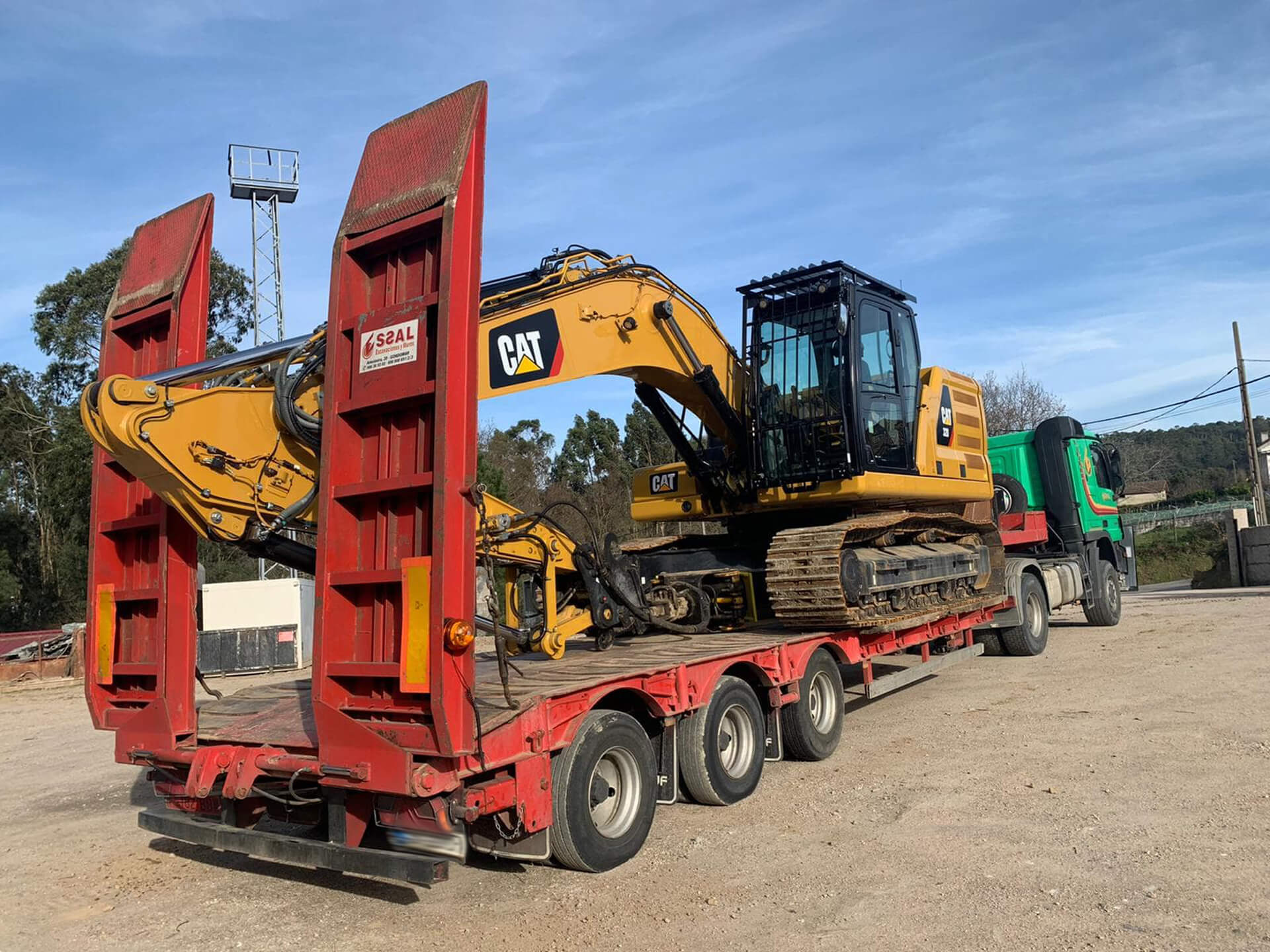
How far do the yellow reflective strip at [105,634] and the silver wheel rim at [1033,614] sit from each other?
34.9 feet

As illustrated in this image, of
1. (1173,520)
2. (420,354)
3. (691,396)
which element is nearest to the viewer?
(420,354)

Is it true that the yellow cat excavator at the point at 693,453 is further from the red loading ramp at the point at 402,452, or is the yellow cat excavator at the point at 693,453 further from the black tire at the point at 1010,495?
the black tire at the point at 1010,495

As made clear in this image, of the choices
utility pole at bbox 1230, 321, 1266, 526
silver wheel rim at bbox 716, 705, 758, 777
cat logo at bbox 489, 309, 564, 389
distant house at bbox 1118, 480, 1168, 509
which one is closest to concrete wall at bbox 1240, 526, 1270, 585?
utility pole at bbox 1230, 321, 1266, 526

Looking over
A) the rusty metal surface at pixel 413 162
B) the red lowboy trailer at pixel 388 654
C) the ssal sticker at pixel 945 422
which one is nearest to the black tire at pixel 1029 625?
the ssal sticker at pixel 945 422

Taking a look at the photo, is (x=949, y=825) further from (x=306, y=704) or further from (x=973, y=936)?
(x=306, y=704)

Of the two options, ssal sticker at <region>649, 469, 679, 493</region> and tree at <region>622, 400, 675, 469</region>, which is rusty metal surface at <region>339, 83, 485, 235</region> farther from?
tree at <region>622, 400, 675, 469</region>

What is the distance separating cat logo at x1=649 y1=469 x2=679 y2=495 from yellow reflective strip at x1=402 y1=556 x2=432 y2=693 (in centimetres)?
604

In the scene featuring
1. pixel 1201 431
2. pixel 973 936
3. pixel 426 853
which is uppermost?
pixel 1201 431

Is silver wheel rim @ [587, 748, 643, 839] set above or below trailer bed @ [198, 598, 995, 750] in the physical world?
below

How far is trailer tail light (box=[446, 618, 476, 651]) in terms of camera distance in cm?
430

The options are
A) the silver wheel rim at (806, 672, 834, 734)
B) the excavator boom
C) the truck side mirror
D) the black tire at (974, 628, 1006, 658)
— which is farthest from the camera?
the truck side mirror

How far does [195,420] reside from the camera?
16.7 ft

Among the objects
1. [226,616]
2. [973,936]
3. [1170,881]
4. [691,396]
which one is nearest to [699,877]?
[973,936]

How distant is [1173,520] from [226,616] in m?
43.3
